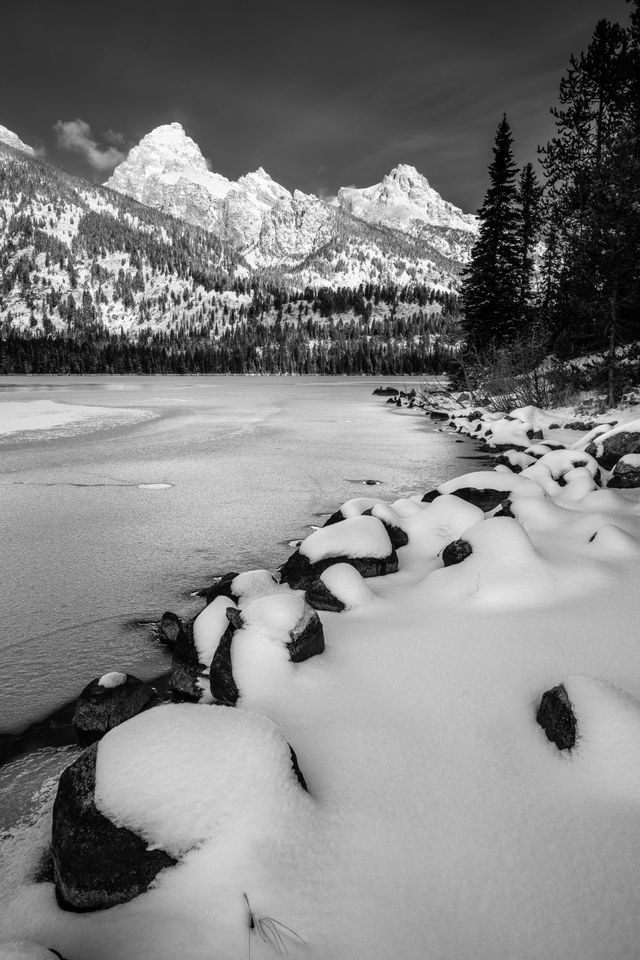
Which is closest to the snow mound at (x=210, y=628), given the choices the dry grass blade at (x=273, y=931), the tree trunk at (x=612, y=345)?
the dry grass blade at (x=273, y=931)

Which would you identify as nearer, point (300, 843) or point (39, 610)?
point (300, 843)

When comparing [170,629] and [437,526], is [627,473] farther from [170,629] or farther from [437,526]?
[170,629]

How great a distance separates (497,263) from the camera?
2919 cm

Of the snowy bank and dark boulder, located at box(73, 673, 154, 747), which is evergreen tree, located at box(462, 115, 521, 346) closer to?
the snowy bank

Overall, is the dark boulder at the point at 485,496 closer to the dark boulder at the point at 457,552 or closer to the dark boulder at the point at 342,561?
the dark boulder at the point at 457,552

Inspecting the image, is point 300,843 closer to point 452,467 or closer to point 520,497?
point 520,497

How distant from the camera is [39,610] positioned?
191 inches

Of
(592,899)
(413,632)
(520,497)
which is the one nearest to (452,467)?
(520,497)

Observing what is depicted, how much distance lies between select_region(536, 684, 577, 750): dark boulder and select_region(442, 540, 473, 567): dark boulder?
1.94 metres

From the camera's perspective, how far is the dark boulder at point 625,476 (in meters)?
7.95

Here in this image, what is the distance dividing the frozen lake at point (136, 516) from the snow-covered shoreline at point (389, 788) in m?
1.18

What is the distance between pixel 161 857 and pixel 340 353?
144658mm

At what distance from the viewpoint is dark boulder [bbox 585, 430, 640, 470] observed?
9438 mm

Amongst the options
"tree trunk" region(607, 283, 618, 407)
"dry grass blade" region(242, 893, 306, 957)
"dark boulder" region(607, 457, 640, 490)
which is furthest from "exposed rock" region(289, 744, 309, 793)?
"tree trunk" region(607, 283, 618, 407)
